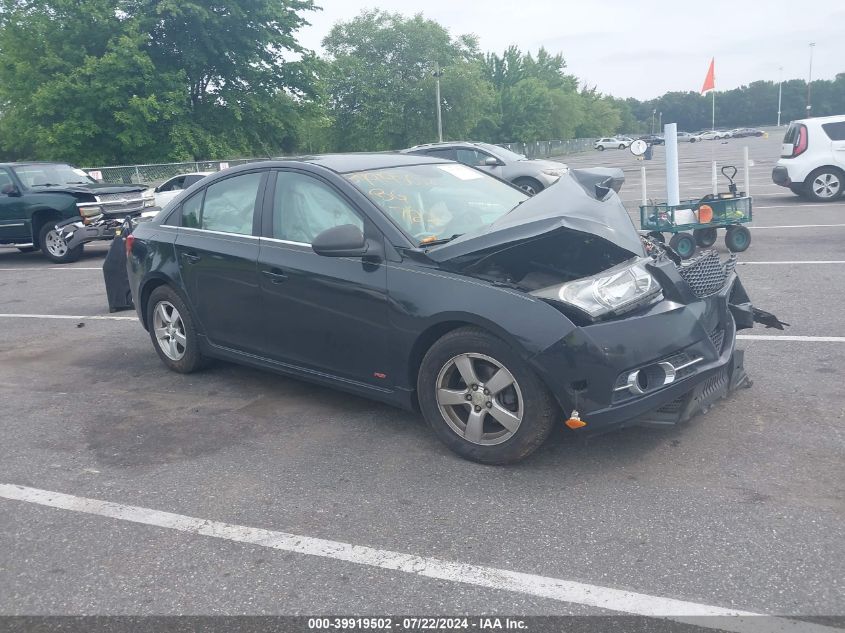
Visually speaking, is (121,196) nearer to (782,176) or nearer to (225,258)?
(225,258)

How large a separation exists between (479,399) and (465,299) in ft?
1.72

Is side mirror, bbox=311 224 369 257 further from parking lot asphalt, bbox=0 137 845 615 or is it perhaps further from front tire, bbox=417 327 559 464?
parking lot asphalt, bbox=0 137 845 615

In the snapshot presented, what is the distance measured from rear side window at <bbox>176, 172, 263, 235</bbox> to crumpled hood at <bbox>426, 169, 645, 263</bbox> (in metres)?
1.65

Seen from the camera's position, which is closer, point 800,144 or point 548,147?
point 800,144

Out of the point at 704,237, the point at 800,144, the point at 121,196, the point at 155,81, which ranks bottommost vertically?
the point at 704,237

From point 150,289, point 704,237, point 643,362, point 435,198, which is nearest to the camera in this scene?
point 643,362

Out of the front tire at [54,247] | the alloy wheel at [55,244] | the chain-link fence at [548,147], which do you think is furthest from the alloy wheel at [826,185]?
the chain-link fence at [548,147]

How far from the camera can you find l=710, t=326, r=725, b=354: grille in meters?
4.23

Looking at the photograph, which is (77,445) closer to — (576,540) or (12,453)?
(12,453)

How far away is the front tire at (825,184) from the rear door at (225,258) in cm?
1333

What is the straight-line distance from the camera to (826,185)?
15406mm

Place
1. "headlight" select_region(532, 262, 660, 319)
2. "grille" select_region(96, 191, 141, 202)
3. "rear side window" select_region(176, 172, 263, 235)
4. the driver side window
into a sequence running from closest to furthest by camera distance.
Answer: "headlight" select_region(532, 262, 660, 319) → the driver side window → "rear side window" select_region(176, 172, 263, 235) → "grille" select_region(96, 191, 141, 202)

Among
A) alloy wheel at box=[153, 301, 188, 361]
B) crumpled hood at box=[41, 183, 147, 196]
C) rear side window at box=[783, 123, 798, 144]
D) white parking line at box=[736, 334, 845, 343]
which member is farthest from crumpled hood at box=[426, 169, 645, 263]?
rear side window at box=[783, 123, 798, 144]

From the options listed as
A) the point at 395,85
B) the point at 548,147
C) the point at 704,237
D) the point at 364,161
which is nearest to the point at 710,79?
the point at 704,237
